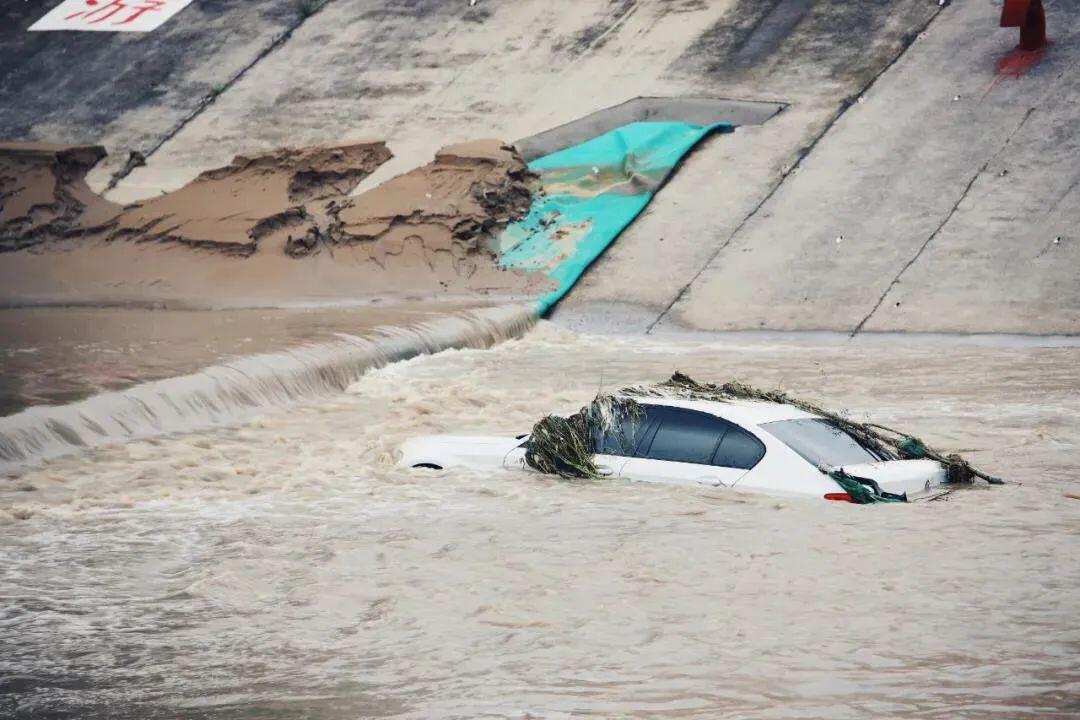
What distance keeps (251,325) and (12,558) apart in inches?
434

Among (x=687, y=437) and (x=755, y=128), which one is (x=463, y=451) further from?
(x=755, y=128)

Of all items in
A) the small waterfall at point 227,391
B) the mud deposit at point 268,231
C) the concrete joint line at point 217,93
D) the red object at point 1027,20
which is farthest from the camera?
the concrete joint line at point 217,93

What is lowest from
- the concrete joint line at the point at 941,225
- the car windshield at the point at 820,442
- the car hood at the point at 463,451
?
the concrete joint line at the point at 941,225

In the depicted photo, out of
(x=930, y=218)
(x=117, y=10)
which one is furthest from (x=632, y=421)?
(x=117, y=10)

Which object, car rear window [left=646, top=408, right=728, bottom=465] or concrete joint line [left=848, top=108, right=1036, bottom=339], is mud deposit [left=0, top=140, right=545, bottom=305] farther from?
car rear window [left=646, top=408, right=728, bottom=465]

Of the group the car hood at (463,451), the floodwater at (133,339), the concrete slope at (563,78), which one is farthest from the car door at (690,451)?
the concrete slope at (563,78)

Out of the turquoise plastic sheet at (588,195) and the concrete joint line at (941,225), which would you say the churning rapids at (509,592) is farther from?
the turquoise plastic sheet at (588,195)

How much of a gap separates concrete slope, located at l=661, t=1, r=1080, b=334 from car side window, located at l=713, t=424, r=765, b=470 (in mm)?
Answer: 11893

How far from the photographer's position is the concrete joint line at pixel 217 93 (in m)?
31.5

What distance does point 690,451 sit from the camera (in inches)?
445

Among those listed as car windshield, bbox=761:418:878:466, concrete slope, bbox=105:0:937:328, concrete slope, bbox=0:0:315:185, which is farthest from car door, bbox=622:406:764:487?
concrete slope, bbox=0:0:315:185

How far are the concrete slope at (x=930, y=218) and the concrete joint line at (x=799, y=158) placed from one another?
13 cm

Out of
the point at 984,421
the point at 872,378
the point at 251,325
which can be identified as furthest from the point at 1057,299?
the point at 251,325

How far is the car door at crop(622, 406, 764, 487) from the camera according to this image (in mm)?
11031
